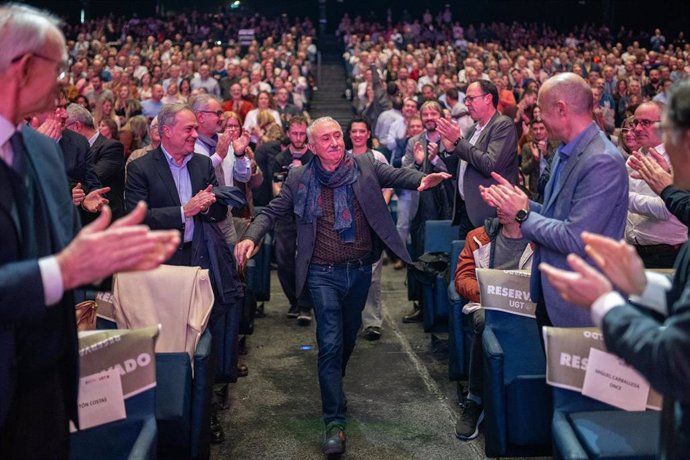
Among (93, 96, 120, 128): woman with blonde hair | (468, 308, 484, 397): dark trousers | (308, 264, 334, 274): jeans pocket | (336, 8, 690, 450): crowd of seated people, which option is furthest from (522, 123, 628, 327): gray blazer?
(93, 96, 120, 128): woman with blonde hair

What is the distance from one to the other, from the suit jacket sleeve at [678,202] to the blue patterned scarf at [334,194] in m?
1.42

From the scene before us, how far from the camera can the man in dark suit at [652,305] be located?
1.56 m

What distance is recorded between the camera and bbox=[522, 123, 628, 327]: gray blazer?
2.68m

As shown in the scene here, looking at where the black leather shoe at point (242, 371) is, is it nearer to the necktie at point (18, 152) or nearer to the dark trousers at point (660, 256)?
the dark trousers at point (660, 256)

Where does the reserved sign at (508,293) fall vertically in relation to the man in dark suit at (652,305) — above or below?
below

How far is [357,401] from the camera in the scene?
422 cm

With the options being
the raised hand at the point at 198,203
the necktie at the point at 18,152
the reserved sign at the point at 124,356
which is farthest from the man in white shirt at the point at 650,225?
the necktie at the point at 18,152

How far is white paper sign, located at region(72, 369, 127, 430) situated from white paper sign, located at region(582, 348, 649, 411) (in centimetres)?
137

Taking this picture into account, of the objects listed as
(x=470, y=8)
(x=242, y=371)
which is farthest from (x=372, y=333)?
(x=470, y=8)

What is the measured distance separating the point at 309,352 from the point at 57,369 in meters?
3.35

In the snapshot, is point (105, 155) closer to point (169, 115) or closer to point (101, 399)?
point (169, 115)

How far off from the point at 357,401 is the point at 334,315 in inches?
31.1

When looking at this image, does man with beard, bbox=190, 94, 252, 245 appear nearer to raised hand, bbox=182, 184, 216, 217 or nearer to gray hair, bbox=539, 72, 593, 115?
raised hand, bbox=182, 184, 216, 217

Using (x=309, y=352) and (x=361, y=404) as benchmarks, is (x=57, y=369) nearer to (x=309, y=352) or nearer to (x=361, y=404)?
(x=361, y=404)
